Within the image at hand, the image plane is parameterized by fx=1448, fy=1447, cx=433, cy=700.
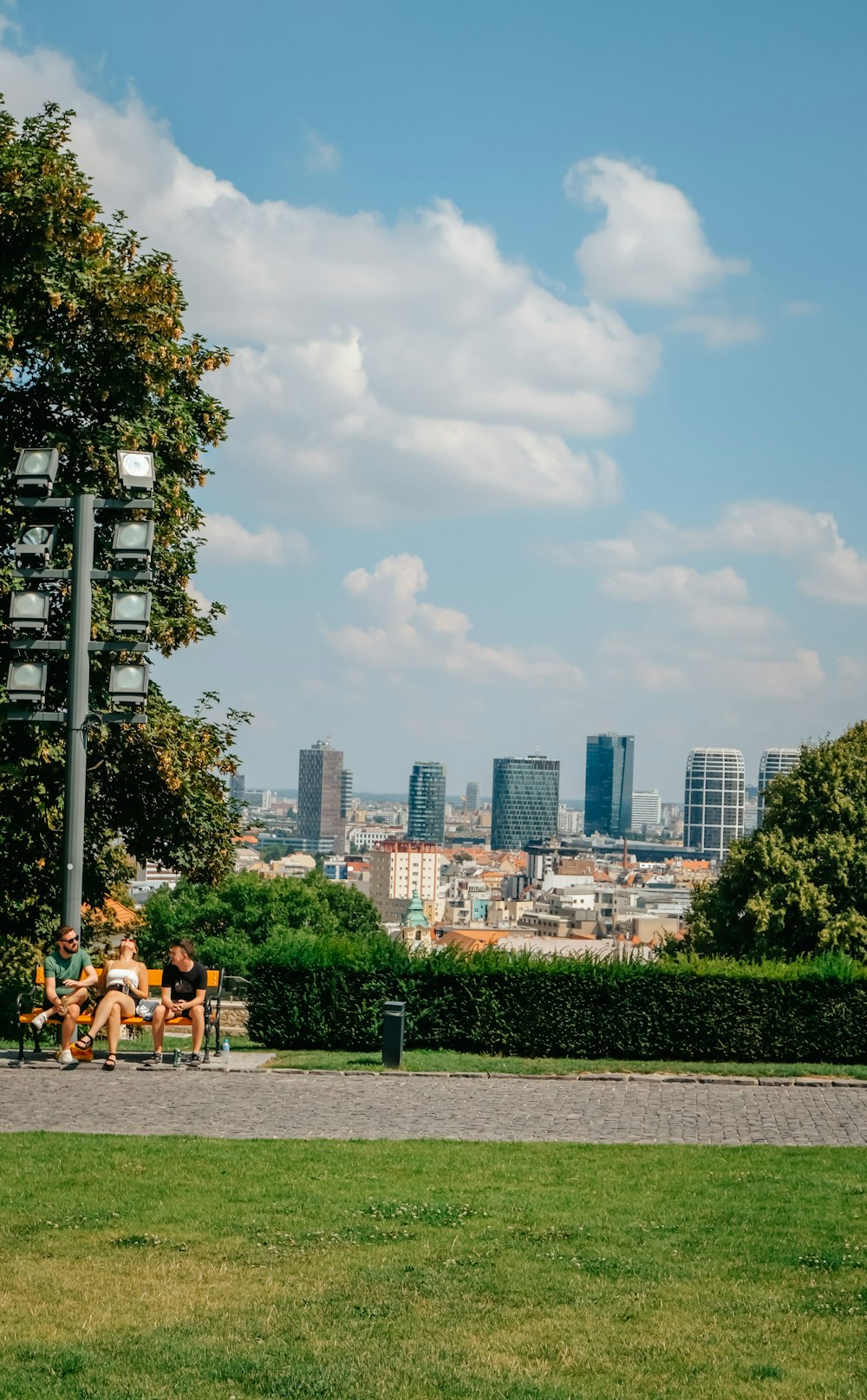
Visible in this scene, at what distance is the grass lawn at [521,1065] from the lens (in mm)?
17047

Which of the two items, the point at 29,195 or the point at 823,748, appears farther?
the point at 823,748

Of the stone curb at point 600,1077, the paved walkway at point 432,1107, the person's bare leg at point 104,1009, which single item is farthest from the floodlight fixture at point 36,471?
the stone curb at point 600,1077

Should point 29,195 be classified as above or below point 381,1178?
above

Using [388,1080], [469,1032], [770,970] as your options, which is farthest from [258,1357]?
[770,970]

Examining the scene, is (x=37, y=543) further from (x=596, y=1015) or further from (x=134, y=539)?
(x=596, y=1015)

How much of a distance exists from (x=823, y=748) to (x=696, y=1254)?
35694mm

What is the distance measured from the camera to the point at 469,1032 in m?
19.3

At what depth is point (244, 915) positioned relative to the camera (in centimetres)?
6569

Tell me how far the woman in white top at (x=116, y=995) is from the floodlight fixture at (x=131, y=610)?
359 cm

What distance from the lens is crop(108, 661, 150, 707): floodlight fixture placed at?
15844 millimetres

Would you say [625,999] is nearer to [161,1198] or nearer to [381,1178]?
[381,1178]

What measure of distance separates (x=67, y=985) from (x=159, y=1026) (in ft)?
4.02

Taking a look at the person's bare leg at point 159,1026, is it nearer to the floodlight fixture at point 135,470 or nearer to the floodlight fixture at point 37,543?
the floodlight fixture at point 37,543

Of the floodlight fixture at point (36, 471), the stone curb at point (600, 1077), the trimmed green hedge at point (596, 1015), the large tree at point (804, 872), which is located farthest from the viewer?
the large tree at point (804, 872)
